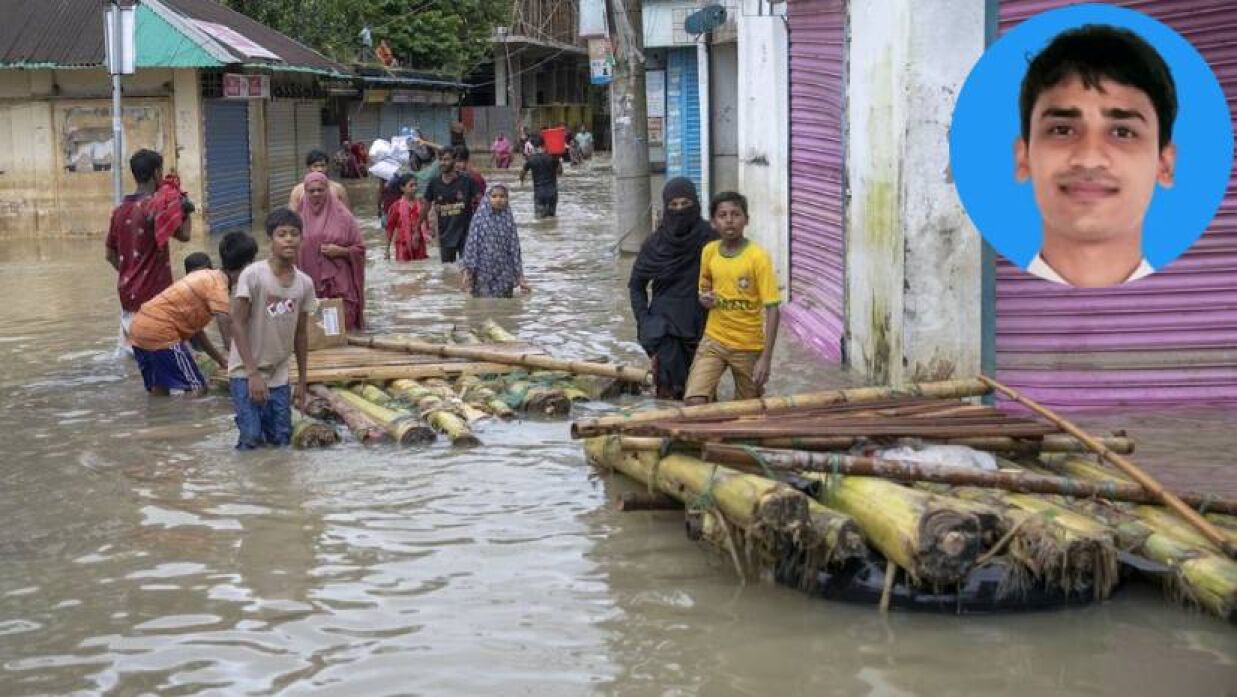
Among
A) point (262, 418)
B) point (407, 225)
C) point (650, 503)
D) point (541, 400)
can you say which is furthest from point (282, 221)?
point (407, 225)

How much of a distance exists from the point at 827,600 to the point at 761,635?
37cm

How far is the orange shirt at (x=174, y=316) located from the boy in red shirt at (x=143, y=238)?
103 centimetres

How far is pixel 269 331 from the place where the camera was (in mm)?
8125

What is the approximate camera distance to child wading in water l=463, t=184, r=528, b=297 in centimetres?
1436

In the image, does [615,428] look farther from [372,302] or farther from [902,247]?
[372,302]

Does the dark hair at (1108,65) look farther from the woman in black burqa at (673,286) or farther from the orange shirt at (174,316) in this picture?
the orange shirt at (174,316)

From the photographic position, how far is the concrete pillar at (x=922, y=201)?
852 centimetres

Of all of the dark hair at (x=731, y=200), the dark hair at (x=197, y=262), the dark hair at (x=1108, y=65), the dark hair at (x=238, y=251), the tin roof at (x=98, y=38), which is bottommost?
the dark hair at (x=197, y=262)

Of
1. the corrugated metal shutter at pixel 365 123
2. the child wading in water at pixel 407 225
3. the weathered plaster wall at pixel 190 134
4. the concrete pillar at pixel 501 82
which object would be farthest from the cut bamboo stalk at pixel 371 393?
the concrete pillar at pixel 501 82

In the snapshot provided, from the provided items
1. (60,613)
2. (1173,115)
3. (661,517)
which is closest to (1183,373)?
(1173,115)

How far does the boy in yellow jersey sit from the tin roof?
547 inches

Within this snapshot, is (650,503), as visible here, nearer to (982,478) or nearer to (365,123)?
(982,478)

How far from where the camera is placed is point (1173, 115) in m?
6.93

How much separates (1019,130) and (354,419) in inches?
152
